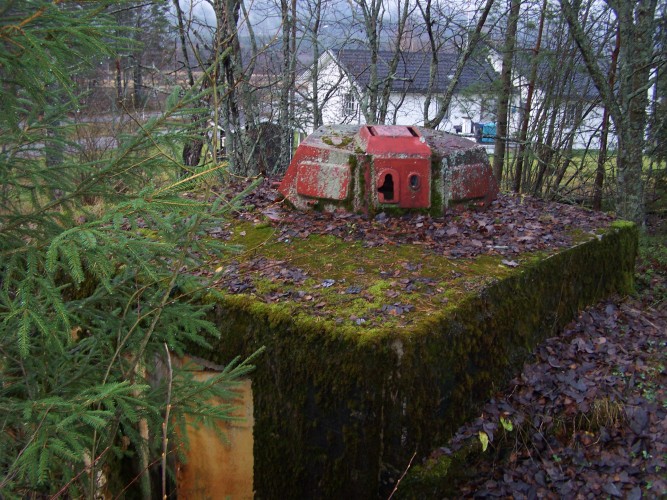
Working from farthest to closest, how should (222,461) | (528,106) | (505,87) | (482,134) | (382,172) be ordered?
(528,106) → (505,87) → (482,134) → (382,172) → (222,461)

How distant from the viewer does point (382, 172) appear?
496 centimetres

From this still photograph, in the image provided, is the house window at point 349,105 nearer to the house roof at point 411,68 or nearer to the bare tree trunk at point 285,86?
the house roof at point 411,68

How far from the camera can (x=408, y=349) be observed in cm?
304

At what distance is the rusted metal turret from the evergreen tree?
6.70 ft

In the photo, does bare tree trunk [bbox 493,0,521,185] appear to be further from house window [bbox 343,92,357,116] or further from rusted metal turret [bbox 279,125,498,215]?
rusted metal turret [bbox 279,125,498,215]

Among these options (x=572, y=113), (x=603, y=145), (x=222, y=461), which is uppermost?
(x=572, y=113)

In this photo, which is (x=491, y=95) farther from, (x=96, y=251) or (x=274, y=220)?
(x=96, y=251)

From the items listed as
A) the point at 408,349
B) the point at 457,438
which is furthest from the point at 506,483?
the point at 408,349

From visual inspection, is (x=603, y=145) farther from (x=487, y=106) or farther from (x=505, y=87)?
(x=487, y=106)

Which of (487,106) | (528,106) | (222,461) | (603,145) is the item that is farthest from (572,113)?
(222,461)

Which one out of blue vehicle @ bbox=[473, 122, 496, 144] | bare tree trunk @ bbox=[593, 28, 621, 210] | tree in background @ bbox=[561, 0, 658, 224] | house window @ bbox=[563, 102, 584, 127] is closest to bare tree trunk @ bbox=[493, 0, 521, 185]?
blue vehicle @ bbox=[473, 122, 496, 144]

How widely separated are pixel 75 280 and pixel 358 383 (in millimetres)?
1686

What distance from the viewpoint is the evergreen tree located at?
81.4 inches

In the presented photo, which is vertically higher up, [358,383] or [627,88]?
[627,88]
